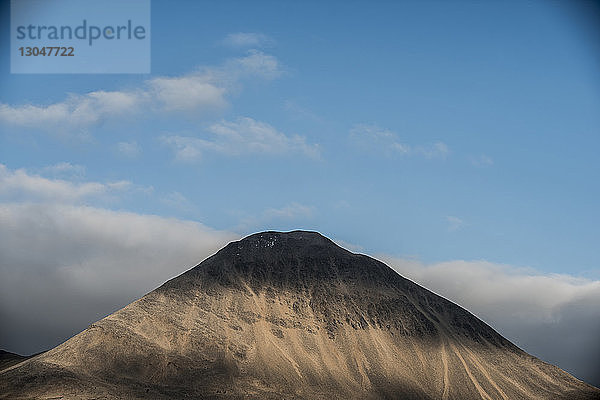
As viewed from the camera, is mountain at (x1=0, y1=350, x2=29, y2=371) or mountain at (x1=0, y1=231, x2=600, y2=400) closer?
mountain at (x1=0, y1=231, x2=600, y2=400)

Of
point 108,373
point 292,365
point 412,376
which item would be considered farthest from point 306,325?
point 108,373

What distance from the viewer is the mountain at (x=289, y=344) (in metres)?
123

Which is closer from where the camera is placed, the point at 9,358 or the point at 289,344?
the point at 289,344

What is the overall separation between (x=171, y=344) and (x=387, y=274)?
6958 centimetres

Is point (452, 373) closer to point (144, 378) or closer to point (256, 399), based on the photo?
point (256, 399)

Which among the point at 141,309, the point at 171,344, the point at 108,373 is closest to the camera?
the point at 108,373

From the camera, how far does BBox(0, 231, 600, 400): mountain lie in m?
123

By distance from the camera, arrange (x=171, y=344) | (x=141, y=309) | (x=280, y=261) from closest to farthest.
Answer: (x=171, y=344)
(x=141, y=309)
(x=280, y=261)

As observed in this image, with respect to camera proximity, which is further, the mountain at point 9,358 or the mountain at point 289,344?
the mountain at point 9,358

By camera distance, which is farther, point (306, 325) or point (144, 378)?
point (306, 325)

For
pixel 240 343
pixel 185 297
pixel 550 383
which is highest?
pixel 185 297

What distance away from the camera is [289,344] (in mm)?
145875

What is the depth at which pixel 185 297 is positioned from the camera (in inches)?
5999

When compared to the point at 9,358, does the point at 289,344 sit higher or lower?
higher
